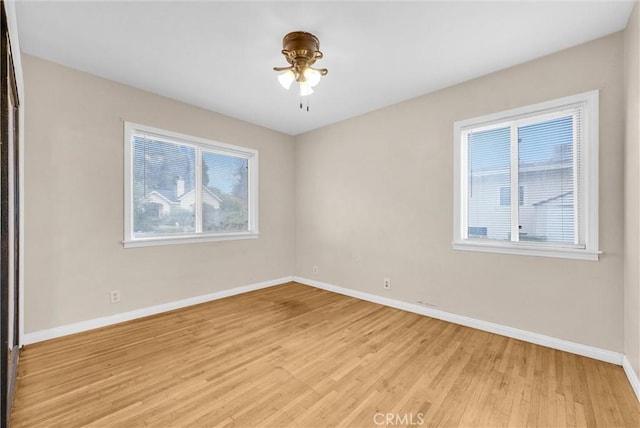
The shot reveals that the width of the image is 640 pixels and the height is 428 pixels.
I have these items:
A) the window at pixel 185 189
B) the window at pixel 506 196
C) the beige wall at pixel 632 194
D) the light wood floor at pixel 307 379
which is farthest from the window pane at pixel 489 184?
the window at pixel 185 189

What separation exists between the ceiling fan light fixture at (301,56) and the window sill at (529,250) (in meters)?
2.32

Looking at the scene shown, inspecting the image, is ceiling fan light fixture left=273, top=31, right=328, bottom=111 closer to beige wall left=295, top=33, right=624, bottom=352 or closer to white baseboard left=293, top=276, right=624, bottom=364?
beige wall left=295, top=33, right=624, bottom=352

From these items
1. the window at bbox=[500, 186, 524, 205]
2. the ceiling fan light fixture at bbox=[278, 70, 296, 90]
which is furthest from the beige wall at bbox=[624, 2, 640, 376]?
the ceiling fan light fixture at bbox=[278, 70, 296, 90]

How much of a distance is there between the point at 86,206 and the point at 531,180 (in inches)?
177

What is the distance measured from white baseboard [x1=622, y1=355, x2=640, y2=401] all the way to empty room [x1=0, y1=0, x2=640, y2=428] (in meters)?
0.02

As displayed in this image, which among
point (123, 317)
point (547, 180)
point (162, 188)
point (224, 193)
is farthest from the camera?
point (224, 193)

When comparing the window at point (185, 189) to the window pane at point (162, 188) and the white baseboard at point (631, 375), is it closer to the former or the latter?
the window pane at point (162, 188)

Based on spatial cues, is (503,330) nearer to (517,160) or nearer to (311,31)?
(517,160)

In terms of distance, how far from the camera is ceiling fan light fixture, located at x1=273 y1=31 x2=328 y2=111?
226 cm

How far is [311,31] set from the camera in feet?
7.42

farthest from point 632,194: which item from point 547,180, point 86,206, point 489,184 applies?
point 86,206

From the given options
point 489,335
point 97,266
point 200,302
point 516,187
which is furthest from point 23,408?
point 516,187

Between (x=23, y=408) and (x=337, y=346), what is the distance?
7.11 feet

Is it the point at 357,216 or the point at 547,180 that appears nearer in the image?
the point at 547,180
